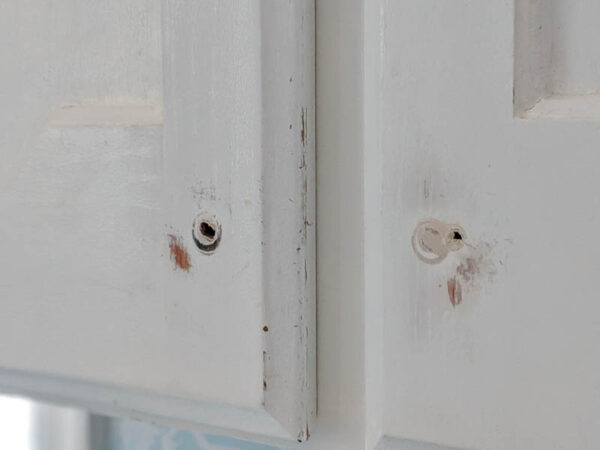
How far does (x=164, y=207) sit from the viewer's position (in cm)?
28

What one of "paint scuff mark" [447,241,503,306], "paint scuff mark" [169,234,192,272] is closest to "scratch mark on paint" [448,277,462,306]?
"paint scuff mark" [447,241,503,306]

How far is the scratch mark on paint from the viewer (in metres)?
0.23

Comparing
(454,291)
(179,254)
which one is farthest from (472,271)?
(179,254)

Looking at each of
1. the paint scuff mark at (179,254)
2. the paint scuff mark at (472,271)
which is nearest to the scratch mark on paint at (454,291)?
the paint scuff mark at (472,271)

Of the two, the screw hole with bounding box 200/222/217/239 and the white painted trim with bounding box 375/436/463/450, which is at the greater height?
the screw hole with bounding box 200/222/217/239

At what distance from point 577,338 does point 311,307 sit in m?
0.10

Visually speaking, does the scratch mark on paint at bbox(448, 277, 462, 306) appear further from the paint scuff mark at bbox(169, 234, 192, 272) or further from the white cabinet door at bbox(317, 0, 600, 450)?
the paint scuff mark at bbox(169, 234, 192, 272)

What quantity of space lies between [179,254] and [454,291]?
0.35ft

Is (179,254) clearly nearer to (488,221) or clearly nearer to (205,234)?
(205,234)

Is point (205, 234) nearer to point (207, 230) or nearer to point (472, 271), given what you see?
point (207, 230)

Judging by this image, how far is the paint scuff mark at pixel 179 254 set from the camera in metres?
0.27

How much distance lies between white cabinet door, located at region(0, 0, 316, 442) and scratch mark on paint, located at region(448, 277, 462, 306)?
64 millimetres

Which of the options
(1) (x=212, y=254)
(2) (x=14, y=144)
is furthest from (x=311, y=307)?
(2) (x=14, y=144)

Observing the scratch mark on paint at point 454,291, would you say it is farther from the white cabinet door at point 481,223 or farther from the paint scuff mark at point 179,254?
the paint scuff mark at point 179,254
